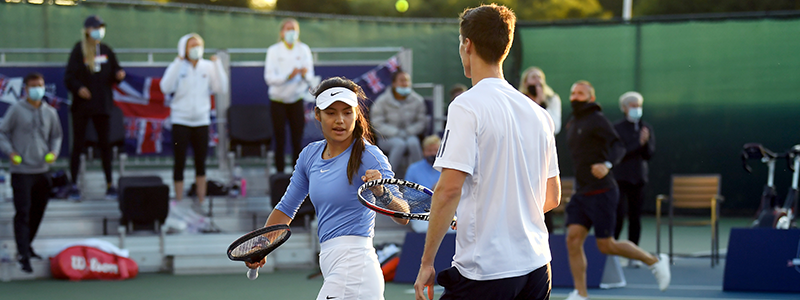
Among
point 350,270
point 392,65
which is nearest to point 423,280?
point 350,270

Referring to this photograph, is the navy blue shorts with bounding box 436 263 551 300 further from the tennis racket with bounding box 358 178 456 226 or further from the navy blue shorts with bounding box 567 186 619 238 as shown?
the navy blue shorts with bounding box 567 186 619 238

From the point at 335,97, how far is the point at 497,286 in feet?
3.42

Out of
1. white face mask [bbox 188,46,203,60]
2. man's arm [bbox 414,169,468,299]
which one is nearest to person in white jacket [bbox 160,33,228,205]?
white face mask [bbox 188,46,203,60]

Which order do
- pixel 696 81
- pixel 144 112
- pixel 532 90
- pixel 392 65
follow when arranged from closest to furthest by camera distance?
pixel 532 90
pixel 144 112
pixel 392 65
pixel 696 81

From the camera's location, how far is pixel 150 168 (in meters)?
9.70

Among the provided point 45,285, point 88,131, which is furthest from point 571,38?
point 45,285

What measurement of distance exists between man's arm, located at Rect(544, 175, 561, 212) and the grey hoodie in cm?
594

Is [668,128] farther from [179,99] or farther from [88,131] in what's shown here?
[88,131]

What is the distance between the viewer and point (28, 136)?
24.9ft

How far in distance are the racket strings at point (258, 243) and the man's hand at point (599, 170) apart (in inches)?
140

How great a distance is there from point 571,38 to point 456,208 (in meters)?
9.78

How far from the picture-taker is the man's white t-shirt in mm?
2631

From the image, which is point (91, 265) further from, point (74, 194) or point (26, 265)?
point (74, 194)

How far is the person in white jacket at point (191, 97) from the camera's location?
8477 mm
